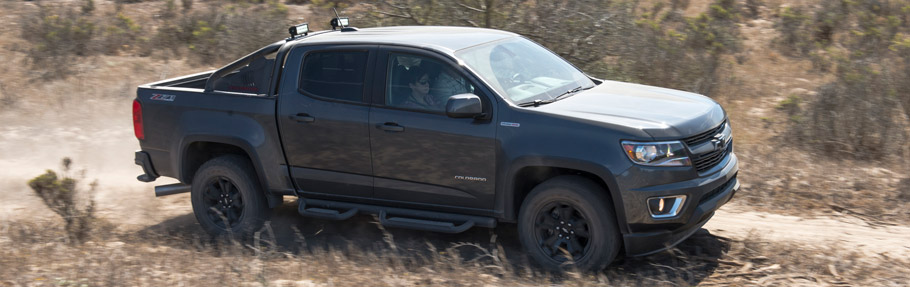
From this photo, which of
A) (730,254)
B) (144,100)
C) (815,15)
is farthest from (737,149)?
(815,15)

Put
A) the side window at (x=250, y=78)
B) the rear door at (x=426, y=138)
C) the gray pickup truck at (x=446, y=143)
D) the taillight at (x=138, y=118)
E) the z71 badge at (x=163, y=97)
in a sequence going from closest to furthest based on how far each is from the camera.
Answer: the gray pickup truck at (x=446, y=143)
the rear door at (x=426, y=138)
the side window at (x=250, y=78)
the z71 badge at (x=163, y=97)
the taillight at (x=138, y=118)

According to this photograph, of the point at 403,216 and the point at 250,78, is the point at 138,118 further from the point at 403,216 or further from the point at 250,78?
the point at 403,216

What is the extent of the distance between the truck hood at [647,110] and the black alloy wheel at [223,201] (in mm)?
2718

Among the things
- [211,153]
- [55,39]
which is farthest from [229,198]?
[55,39]

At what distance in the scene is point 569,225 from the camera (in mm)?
5512

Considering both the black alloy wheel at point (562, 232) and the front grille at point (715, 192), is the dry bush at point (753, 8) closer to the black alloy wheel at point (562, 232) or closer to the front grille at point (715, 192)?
the front grille at point (715, 192)

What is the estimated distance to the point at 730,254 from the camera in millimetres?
5906

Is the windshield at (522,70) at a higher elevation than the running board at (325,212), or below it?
higher

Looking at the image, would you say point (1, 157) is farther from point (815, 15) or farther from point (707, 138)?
point (815, 15)

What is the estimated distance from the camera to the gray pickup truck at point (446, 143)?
17.2 feet

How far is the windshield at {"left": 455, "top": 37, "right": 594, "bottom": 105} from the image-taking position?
19.0 feet

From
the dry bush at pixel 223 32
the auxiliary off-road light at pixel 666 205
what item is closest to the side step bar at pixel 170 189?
the auxiliary off-road light at pixel 666 205

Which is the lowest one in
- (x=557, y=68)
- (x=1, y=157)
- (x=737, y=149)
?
(x=1, y=157)

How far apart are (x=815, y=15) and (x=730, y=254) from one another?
9.49m
